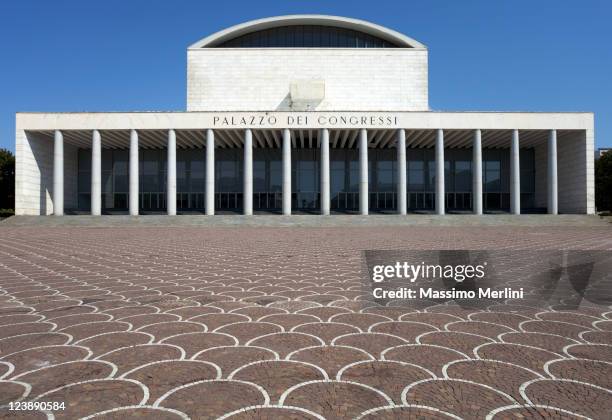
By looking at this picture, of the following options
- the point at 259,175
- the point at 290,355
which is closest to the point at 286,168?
the point at 259,175

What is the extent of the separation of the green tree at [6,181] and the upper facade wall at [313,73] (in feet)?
89.9

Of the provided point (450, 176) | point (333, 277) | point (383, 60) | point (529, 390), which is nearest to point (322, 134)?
point (383, 60)

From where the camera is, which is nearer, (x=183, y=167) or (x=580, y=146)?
(x=580, y=146)

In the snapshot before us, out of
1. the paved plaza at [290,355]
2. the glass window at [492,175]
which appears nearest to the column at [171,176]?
the paved plaza at [290,355]

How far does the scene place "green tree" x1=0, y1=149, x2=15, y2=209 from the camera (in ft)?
174

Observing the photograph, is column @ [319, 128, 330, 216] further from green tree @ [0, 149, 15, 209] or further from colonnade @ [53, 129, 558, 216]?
green tree @ [0, 149, 15, 209]

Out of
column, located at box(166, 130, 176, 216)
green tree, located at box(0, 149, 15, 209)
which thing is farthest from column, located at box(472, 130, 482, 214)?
green tree, located at box(0, 149, 15, 209)

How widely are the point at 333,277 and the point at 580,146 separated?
39.8 m

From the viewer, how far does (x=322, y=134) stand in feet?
127

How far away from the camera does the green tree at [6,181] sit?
174 ft

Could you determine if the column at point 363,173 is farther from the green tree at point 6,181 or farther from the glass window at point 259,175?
the green tree at point 6,181

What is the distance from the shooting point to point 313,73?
4559 cm

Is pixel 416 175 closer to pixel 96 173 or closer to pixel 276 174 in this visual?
pixel 276 174

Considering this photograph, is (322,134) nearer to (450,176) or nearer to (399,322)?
(450,176)
